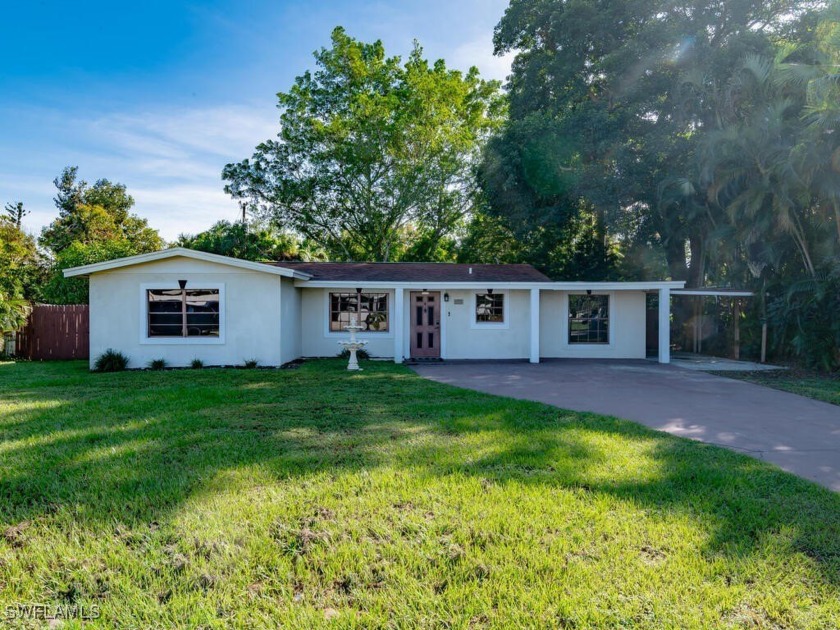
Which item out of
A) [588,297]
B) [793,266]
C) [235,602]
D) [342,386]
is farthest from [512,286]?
[235,602]

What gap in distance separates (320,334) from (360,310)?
Answer: 1.38 metres

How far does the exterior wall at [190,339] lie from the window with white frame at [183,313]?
174 millimetres

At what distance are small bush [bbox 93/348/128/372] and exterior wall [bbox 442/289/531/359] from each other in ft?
24.3

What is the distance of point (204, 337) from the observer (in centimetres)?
1201

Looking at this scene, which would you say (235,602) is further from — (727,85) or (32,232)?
(32,232)

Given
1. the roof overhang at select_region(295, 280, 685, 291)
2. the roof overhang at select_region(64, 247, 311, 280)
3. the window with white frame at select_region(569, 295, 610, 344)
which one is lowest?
the window with white frame at select_region(569, 295, 610, 344)

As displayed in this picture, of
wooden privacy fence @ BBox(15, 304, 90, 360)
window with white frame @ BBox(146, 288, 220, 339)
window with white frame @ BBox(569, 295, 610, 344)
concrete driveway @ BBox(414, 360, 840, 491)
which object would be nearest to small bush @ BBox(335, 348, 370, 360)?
concrete driveway @ BBox(414, 360, 840, 491)

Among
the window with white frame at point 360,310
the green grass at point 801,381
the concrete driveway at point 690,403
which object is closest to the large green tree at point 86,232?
the window with white frame at point 360,310

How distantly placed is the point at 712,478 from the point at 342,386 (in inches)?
249

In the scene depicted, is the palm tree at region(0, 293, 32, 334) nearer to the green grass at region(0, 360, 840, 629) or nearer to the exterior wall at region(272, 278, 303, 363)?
the exterior wall at region(272, 278, 303, 363)

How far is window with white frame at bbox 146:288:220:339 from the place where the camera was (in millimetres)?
11867

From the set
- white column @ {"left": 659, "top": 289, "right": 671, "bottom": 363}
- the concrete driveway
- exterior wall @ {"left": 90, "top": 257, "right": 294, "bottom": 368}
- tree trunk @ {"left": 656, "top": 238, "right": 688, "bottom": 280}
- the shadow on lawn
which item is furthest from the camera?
tree trunk @ {"left": 656, "top": 238, "right": 688, "bottom": 280}

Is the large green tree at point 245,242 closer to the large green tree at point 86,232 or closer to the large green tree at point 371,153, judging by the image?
the large green tree at point 371,153

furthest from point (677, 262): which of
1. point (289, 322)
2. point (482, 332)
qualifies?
point (289, 322)
